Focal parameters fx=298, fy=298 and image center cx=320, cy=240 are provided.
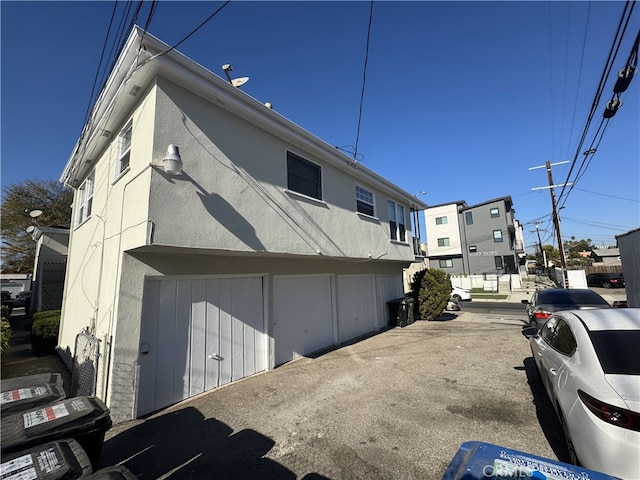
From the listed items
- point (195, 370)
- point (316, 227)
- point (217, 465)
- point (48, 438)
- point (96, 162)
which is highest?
point (96, 162)

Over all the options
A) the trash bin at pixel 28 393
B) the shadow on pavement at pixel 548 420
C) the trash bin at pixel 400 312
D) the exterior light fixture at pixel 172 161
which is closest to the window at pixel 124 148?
the exterior light fixture at pixel 172 161

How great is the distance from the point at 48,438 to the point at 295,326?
584 cm

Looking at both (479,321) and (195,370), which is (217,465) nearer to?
(195,370)

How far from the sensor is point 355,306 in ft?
35.3

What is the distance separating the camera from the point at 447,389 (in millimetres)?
5562

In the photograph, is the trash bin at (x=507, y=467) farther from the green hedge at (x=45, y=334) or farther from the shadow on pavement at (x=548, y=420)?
the green hedge at (x=45, y=334)

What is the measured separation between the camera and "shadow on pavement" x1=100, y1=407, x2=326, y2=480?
11.3 ft

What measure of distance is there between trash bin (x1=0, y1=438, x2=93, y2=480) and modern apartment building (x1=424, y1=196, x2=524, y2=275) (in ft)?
129

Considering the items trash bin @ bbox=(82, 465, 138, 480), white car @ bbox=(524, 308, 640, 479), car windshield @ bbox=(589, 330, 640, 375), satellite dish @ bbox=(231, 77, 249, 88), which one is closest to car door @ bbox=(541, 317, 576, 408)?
white car @ bbox=(524, 308, 640, 479)

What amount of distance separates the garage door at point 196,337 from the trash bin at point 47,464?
2972 mm

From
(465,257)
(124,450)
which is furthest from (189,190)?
(465,257)

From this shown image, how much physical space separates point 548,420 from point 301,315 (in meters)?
5.58

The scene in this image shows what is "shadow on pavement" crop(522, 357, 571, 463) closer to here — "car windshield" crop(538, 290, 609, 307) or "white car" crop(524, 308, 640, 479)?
"white car" crop(524, 308, 640, 479)

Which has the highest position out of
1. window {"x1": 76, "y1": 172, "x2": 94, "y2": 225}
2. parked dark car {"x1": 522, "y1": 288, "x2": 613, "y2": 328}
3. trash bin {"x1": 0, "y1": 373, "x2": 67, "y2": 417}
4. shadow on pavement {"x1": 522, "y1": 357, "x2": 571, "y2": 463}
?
window {"x1": 76, "y1": 172, "x2": 94, "y2": 225}
